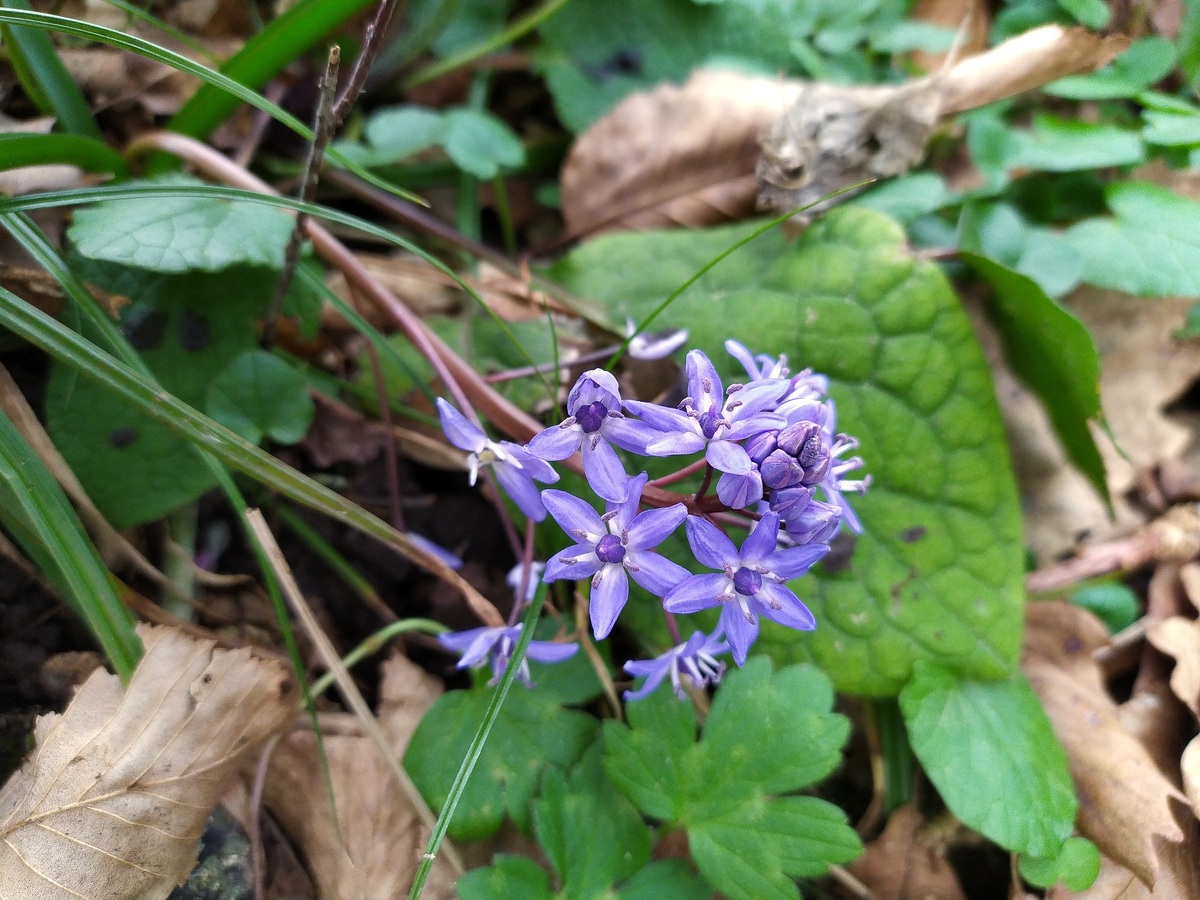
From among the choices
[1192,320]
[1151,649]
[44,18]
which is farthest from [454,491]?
[1192,320]

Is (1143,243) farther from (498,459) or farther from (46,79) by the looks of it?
(46,79)

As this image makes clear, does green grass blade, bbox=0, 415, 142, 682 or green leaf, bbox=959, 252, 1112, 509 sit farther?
green leaf, bbox=959, 252, 1112, 509

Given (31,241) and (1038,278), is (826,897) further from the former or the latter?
(31,241)

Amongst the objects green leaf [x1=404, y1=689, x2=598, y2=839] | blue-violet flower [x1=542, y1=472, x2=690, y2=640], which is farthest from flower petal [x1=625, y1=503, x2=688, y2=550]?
green leaf [x1=404, y1=689, x2=598, y2=839]

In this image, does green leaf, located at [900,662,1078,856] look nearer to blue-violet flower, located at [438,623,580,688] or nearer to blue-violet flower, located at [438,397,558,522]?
blue-violet flower, located at [438,623,580,688]

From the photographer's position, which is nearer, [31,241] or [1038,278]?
[31,241]
